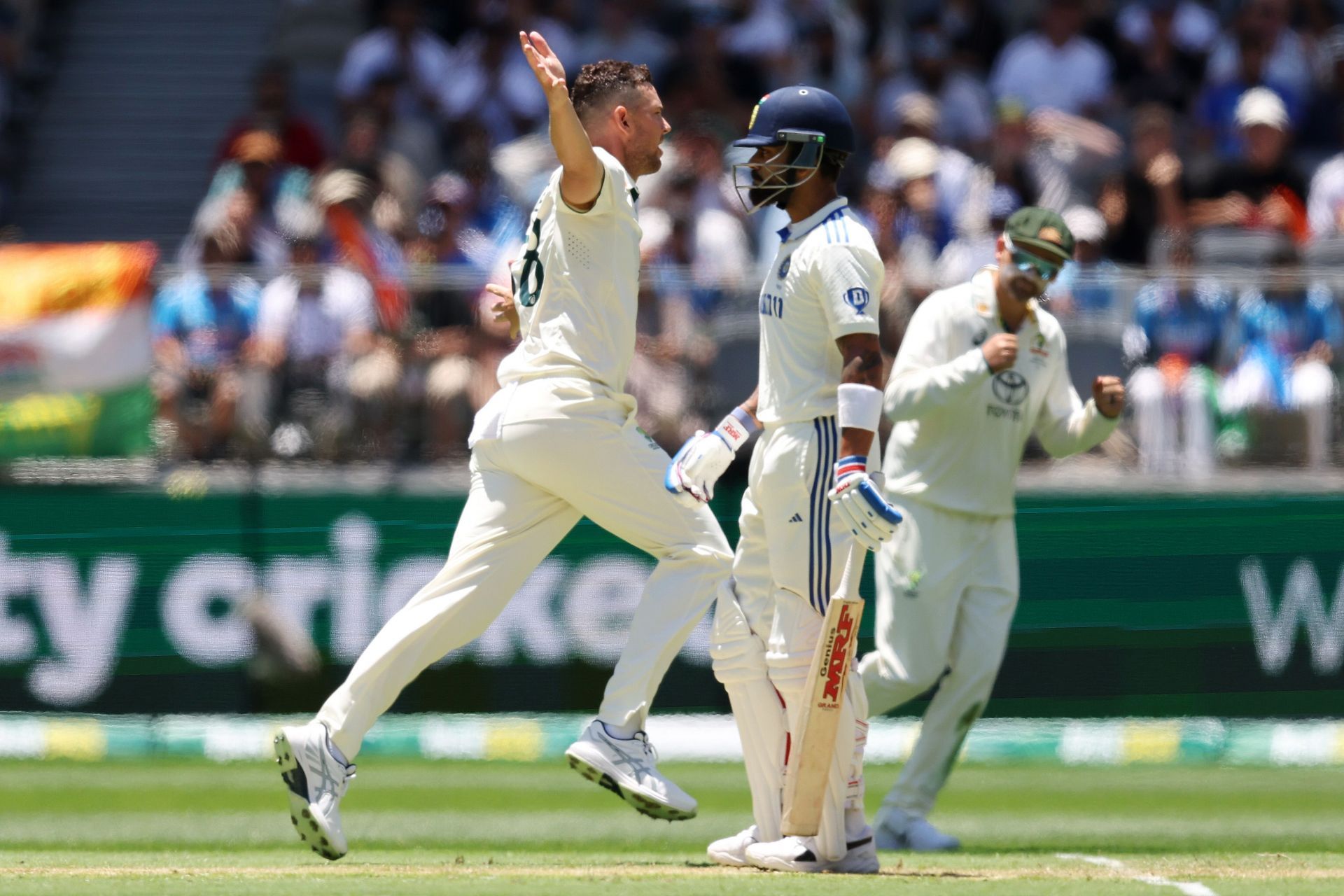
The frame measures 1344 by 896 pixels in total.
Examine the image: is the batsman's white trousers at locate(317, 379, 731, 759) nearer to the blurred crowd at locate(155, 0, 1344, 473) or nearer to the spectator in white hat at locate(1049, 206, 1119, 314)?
the blurred crowd at locate(155, 0, 1344, 473)

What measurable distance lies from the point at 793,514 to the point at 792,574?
21 centimetres

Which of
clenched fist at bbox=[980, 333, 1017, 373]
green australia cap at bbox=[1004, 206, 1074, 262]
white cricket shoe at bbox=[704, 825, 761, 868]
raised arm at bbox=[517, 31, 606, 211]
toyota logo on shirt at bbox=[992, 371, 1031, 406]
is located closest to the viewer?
raised arm at bbox=[517, 31, 606, 211]

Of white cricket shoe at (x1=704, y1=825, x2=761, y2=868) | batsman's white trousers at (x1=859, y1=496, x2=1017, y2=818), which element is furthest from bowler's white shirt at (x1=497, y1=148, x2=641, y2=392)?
batsman's white trousers at (x1=859, y1=496, x2=1017, y2=818)

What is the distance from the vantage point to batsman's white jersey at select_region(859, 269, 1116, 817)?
8359 mm

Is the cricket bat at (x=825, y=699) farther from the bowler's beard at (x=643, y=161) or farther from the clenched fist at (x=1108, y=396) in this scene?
the clenched fist at (x=1108, y=396)

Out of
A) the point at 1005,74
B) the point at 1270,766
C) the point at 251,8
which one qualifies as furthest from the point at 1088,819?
the point at 251,8

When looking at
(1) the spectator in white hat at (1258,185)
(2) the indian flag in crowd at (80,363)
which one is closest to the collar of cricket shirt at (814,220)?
→ (2) the indian flag in crowd at (80,363)

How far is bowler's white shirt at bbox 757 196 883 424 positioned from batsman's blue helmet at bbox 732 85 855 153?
226 mm

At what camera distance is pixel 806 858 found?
681 cm

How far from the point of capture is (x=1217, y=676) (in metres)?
11.6

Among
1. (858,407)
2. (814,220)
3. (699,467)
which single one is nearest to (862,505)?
(858,407)

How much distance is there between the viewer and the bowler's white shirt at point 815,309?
6629mm

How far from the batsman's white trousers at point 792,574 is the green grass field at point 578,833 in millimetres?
345

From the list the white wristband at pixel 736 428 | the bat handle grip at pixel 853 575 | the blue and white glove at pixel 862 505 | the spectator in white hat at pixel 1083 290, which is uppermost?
the spectator in white hat at pixel 1083 290
